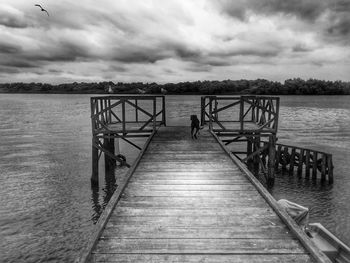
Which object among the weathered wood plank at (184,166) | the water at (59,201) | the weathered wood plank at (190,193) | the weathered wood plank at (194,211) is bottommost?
the water at (59,201)

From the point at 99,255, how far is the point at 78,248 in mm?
6215

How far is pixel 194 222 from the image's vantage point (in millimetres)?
6348

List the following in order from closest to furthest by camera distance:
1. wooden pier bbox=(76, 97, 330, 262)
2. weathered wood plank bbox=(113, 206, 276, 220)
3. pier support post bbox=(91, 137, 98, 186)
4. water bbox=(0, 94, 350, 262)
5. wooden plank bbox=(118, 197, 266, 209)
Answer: wooden pier bbox=(76, 97, 330, 262) → weathered wood plank bbox=(113, 206, 276, 220) → wooden plank bbox=(118, 197, 266, 209) → water bbox=(0, 94, 350, 262) → pier support post bbox=(91, 137, 98, 186)

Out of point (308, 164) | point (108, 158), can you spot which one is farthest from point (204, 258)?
point (108, 158)

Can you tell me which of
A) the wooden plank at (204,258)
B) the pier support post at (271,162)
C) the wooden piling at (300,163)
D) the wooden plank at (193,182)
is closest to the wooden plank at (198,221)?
the wooden plank at (204,258)

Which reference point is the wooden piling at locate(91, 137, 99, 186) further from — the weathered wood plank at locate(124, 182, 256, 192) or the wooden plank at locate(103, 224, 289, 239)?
the wooden plank at locate(103, 224, 289, 239)

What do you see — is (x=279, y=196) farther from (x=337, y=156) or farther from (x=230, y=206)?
(x=337, y=156)

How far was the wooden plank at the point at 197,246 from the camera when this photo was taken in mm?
5316

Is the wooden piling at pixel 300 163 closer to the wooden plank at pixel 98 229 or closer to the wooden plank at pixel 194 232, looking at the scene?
the wooden plank at pixel 98 229

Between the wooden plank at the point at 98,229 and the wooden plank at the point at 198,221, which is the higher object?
the wooden plank at the point at 98,229

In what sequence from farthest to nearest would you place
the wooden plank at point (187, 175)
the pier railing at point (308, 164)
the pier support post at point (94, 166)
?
the pier railing at point (308, 164)
the pier support post at point (94, 166)
the wooden plank at point (187, 175)

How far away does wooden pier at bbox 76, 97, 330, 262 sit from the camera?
17.2 ft

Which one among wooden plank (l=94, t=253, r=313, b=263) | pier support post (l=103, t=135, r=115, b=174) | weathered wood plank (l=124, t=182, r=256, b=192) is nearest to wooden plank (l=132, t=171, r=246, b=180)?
weathered wood plank (l=124, t=182, r=256, b=192)

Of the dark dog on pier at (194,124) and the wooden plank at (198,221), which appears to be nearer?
the wooden plank at (198,221)
